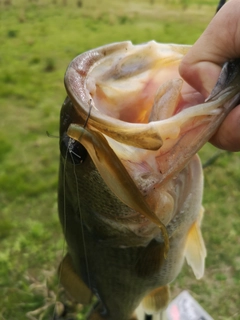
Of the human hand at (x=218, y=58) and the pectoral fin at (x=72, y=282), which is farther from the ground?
the human hand at (x=218, y=58)

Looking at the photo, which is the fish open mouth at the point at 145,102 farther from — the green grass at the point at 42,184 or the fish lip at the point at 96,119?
the green grass at the point at 42,184

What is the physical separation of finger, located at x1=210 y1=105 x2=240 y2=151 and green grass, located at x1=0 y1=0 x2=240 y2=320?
5.15ft

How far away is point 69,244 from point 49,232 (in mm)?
1325

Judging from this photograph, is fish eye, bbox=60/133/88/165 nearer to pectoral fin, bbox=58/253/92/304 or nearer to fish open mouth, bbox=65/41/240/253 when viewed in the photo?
fish open mouth, bbox=65/41/240/253

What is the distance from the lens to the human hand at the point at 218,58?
33.6 inches

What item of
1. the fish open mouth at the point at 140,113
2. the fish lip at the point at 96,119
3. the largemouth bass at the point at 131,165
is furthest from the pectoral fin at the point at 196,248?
the fish lip at the point at 96,119

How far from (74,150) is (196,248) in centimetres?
68

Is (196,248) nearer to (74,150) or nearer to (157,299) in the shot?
(157,299)

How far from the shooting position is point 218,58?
912 millimetres

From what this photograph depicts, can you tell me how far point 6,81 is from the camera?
15.5 ft

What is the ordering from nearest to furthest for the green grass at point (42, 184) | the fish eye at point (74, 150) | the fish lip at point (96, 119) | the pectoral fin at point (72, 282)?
the fish lip at point (96, 119), the fish eye at point (74, 150), the pectoral fin at point (72, 282), the green grass at point (42, 184)

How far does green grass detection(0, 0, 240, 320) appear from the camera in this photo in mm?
2291

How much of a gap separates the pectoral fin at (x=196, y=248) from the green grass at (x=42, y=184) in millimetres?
933

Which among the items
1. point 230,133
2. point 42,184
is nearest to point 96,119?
point 230,133
